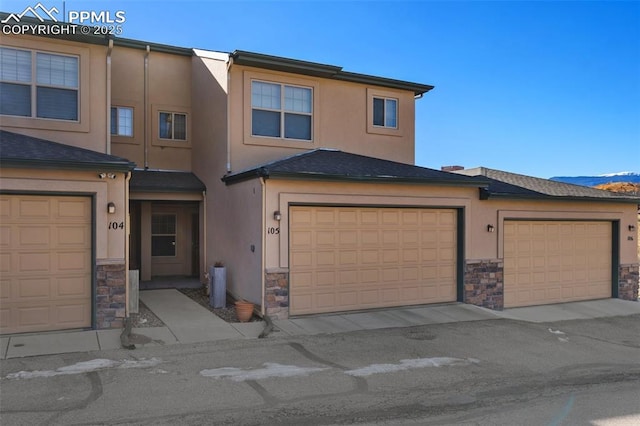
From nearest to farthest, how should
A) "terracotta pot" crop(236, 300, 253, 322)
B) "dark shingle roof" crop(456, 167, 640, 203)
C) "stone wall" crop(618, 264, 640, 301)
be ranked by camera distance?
1. "terracotta pot" crop(236, 300, 253, 322)
2. "dark shingle roof" crop(456, 167, 640, 203)
3. "stone wall" crop(618, 264, 640, 301)

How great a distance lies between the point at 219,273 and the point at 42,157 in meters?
4.64

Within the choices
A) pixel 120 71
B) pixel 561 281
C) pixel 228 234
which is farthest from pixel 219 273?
pixel 561 281

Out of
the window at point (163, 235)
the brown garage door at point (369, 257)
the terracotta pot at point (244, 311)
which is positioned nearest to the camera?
the terracotta pot at point (244, 311)

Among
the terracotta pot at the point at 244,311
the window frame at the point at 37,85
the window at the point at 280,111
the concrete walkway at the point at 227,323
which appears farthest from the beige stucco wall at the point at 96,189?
the window at the point at 280,111

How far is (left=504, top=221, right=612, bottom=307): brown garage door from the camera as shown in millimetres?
13672

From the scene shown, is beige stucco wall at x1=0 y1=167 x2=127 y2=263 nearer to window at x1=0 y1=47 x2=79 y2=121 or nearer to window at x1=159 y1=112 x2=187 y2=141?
window at x1=0 y1=47 x2=79 y2=121

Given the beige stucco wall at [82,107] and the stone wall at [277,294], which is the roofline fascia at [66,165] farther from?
the stone wall at [277,294]

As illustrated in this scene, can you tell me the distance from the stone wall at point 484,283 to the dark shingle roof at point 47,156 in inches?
331

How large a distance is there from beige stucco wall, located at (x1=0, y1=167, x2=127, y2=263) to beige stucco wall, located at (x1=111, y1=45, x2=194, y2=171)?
5382mm

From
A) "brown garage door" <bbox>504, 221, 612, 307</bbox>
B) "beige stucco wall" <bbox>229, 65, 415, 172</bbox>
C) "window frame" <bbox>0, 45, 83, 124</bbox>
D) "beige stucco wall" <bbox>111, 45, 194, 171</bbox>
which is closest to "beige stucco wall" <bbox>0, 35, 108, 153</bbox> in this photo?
"window frame" <bbox>0, 45, 83, 124</bbox>

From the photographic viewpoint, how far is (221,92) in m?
13.0

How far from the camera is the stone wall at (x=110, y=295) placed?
31.3ft

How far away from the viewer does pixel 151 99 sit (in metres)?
15.1

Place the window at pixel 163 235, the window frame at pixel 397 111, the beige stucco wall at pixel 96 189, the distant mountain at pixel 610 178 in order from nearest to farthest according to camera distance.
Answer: the beige stucco wall at pixel 96 189
the window frame at pixel 397 111
the window at pixel 163 235
the distant mountain at pixel 610 178
